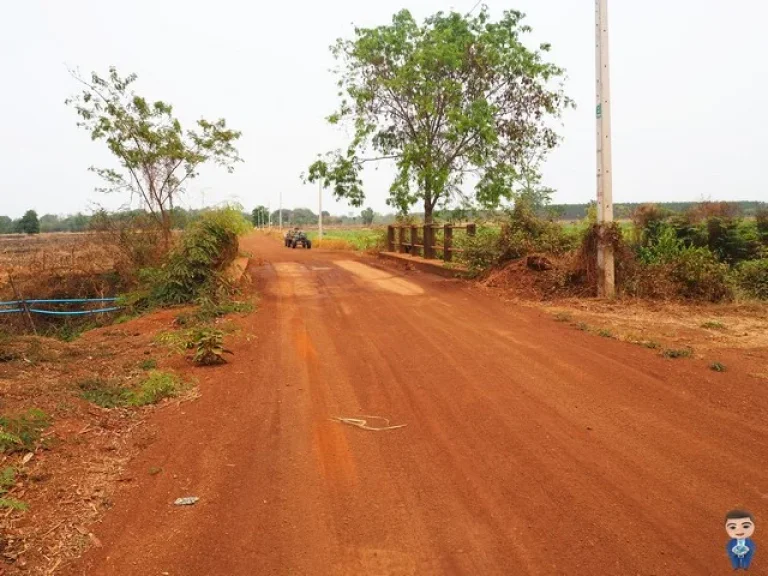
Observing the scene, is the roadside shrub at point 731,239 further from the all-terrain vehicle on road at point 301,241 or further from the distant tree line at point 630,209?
the all-terrain vehicle on road at point 301,241

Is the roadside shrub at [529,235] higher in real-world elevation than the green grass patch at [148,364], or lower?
higher

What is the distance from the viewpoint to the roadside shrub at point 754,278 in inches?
523

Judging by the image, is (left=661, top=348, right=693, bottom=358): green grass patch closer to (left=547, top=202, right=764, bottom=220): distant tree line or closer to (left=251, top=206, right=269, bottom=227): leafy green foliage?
(left=547, top=202, right=764, bottom=220): distant tree line

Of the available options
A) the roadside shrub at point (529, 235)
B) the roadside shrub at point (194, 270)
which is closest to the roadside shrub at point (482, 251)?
the roadside shrub at point (529, 235)

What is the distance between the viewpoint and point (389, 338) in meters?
9.64

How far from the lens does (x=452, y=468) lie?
483cm

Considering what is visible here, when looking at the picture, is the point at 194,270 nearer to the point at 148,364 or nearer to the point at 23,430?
the point at 148,364

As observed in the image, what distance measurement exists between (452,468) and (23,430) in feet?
12.2

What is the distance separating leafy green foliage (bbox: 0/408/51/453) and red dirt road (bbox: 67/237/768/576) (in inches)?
37.8

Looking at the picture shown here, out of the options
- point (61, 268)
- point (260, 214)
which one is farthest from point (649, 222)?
point (260, 214)

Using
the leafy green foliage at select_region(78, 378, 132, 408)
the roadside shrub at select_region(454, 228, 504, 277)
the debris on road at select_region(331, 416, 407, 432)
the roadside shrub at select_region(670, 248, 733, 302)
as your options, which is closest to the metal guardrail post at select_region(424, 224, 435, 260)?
the roadside shrub at select_region(454, 228, 504, 277)

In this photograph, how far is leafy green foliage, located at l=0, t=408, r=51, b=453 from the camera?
16.7ft

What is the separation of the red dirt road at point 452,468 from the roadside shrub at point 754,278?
6.63 metres

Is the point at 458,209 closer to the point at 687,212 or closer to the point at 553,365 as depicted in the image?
the point at 687,212
